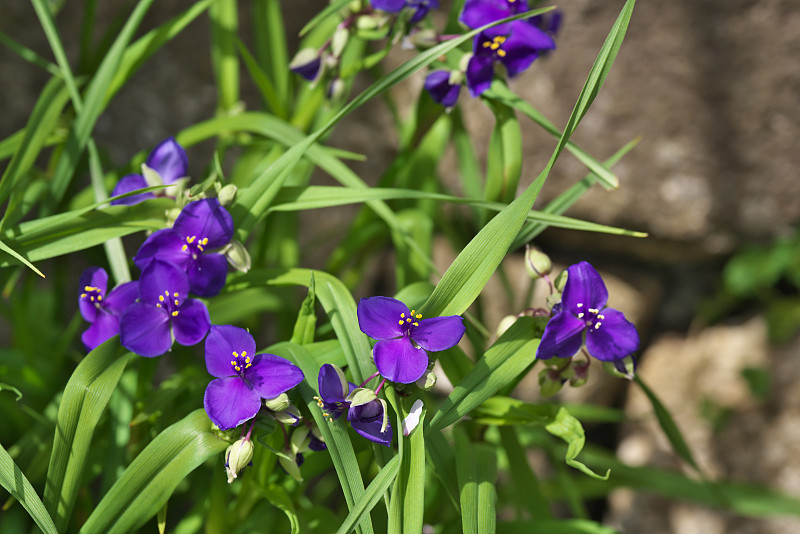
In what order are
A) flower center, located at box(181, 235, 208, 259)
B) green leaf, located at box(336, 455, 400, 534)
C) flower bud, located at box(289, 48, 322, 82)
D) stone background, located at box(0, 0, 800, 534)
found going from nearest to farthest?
green leaf, located at box(336, 455, 400, 534) → flower center, located at box(181, 235, 208, 259) → flower bud, located at box(289, 48, 322, 82) → stone background, located at box(0, 0, 800, 534)

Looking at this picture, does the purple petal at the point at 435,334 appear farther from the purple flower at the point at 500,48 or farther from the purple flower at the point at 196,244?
the purple flower at the point at 500,48

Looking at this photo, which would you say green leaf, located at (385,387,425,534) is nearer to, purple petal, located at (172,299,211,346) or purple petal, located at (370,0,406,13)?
purple petal, located at (172,299,211,346)

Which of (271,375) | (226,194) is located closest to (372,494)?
(271,375)

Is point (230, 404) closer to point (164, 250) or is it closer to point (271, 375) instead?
point (271, 375)

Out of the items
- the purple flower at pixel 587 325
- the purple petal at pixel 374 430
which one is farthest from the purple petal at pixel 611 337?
the purple petal at pixel 374 430

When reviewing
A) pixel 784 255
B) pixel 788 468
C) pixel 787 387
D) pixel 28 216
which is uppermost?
pixel 28 216

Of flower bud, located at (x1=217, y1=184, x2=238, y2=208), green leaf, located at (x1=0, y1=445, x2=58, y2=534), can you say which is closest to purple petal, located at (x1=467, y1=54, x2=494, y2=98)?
flower bud, located at (x1=217, y1=184, x2=238, y2=208)

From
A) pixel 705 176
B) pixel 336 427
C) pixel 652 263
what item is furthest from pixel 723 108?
pixel 336 427

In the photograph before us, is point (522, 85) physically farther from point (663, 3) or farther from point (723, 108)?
point (723, 108)
